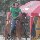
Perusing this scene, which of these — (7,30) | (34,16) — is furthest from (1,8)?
(34,16)

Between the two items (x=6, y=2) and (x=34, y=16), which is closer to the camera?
(x=34, y=16)

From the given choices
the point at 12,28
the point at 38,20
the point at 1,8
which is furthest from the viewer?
the point at 1,8

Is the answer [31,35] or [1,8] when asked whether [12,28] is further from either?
[1,8]

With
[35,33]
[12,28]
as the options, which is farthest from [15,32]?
[35,33]

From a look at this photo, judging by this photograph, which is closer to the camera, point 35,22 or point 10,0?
point 35,22

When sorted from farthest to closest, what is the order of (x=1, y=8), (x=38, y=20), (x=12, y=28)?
(x=1, y=8), (x=12, y=28), (x=38, y=20)

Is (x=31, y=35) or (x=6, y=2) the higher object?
(x=6, y=2)

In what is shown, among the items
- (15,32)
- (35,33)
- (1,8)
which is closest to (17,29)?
(15,32)

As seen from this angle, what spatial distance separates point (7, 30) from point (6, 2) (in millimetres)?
4058

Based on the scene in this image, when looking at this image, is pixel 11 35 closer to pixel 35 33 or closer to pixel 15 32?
pixel 15 32

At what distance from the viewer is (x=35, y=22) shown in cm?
614

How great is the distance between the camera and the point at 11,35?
659cm

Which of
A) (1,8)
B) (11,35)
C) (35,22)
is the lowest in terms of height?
(11,35)

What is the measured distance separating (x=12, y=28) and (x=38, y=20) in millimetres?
943
